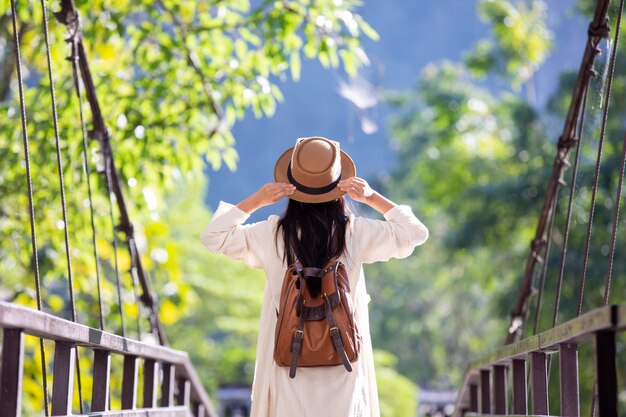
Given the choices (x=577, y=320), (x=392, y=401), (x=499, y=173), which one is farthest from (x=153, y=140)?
(x=392, y=401)

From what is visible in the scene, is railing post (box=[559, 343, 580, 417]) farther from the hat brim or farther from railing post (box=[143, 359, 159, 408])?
railing post (box=[143, 359, 159, 408])

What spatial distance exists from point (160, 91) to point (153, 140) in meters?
0.26

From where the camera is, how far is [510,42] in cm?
1684

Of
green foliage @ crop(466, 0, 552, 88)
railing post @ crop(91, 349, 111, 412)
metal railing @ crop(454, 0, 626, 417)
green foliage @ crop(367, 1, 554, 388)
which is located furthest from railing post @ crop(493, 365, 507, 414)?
green foliage @ crop(466, 0, 552, 88)

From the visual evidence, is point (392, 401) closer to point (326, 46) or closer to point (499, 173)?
point (499, 173)

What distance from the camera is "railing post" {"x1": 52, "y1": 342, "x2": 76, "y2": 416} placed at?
2586 mm

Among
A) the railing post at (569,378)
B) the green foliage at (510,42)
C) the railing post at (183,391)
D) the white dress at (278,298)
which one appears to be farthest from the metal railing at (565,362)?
the green foliage at (510,42)

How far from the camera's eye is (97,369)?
3.01 meters

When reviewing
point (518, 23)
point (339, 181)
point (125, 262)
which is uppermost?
point (518, 23)

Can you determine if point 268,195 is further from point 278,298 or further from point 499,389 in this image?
point 499,389

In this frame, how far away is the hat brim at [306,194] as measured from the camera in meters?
2.75

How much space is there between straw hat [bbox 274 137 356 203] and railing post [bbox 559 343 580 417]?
0.71 metres

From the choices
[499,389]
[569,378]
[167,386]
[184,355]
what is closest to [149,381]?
[167,386]

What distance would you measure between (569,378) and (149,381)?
6.57 ft
